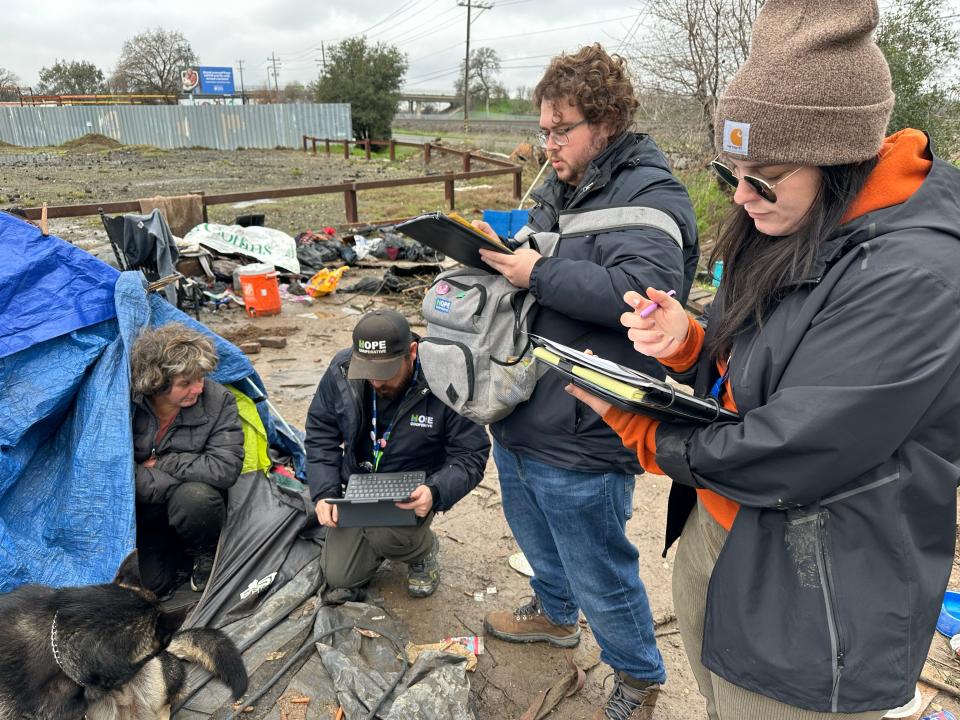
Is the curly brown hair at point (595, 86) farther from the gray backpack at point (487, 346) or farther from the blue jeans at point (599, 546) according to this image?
the blue jeans at point (599, 546)

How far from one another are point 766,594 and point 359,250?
29.5 feet

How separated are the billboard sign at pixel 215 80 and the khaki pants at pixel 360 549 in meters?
56.8

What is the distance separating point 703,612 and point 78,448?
2681 millimetres

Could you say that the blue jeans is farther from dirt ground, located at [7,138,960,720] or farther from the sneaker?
the sneaker

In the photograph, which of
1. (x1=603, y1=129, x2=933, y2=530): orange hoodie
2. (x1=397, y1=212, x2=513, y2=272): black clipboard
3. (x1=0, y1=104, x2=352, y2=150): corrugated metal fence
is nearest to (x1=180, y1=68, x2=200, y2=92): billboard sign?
(x1=0, y1=104, x2=352, y2=150): corrugated metal fence

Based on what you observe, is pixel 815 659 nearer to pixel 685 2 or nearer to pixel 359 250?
pixel 359 250

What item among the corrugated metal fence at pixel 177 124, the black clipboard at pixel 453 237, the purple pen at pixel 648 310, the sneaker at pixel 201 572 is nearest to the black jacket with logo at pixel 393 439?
the sneaker at pixel 201 572

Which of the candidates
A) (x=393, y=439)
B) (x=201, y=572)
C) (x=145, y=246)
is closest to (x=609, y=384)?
(x=393, y=439)

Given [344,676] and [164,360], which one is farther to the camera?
[164,360]

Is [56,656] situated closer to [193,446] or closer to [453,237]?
[193,446]

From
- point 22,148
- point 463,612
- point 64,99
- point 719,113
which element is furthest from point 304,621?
point 64,99

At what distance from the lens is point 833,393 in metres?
1.02

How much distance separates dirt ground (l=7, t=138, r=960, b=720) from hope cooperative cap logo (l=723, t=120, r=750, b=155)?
7.13 feet

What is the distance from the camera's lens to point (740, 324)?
136 centimetres
